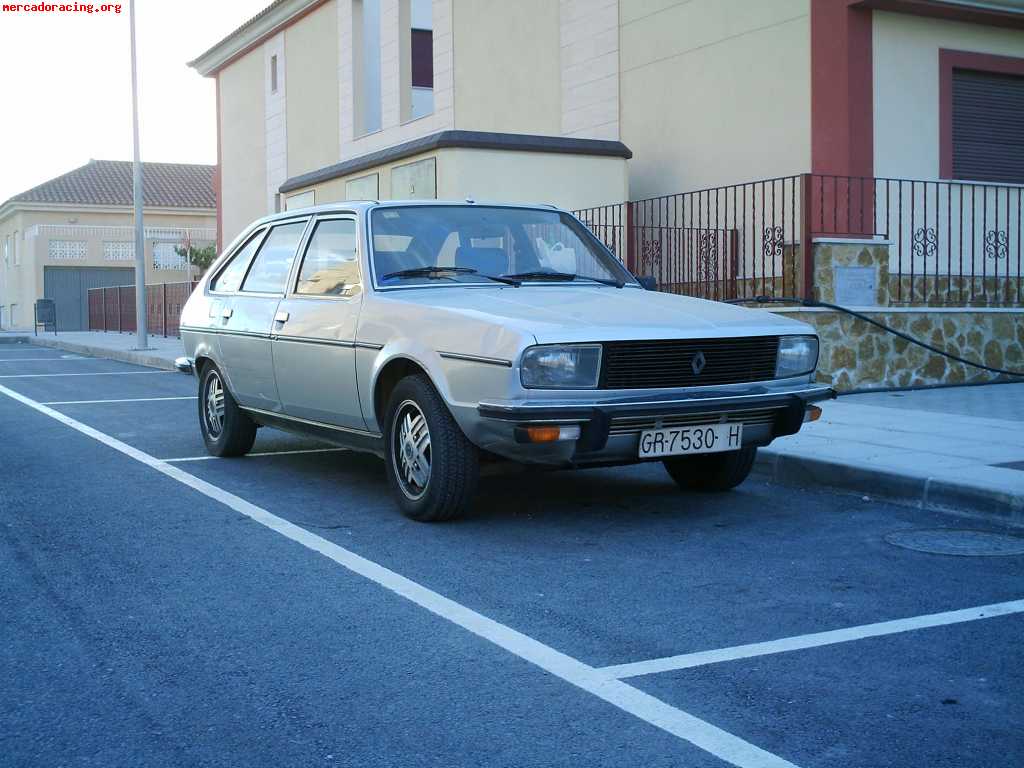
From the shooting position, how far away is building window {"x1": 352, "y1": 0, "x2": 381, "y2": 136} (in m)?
24.8

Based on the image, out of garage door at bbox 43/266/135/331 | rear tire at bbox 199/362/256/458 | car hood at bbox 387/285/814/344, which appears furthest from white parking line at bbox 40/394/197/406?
garage door at bbox 43/266/135/331

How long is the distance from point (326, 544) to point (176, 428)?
5.22m

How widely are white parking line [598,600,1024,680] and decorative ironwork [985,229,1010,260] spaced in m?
9.53

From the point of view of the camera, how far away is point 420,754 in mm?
3109

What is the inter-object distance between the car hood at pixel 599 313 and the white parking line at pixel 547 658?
129cm

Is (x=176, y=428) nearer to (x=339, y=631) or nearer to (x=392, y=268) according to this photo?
(x=392, y=268)

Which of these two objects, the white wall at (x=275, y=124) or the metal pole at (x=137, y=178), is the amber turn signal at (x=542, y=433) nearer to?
the metal pole at (x=137, y=178)

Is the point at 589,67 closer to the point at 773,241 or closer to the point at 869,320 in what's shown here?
the point at 773,241

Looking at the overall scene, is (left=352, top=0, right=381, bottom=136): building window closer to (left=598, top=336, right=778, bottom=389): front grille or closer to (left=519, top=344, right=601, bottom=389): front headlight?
(left=598, top=336, right=778, bottom=389): front grille

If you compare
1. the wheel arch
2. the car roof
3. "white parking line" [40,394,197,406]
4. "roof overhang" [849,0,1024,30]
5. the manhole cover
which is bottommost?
the manhole cover

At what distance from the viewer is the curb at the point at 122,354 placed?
20.3m

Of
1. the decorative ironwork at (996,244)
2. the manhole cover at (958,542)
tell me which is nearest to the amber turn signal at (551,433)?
the manhole cover at (958,542)

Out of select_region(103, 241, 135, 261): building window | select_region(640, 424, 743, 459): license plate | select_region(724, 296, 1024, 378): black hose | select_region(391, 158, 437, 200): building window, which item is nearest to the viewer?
select_region(640, 424, 743, 459): license plate

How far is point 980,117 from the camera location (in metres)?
14.4
